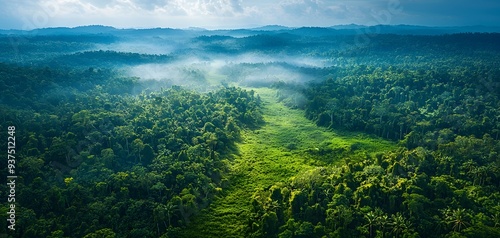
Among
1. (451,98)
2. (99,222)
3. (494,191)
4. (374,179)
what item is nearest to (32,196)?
(99,222)

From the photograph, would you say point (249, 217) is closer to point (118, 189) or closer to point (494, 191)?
point (118, 189)

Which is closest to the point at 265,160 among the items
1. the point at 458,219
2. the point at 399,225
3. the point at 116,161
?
the point at 116,161

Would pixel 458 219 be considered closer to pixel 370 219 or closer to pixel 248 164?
pixel 370 219

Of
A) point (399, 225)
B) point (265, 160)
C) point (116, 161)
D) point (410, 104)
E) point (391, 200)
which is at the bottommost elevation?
point (265, 160)

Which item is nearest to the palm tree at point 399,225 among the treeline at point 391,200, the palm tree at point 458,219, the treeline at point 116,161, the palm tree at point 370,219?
the treeline at point 391,200

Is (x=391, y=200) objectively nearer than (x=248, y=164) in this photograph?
Yes

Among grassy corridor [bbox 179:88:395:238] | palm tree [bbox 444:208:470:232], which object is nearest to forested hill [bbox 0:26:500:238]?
palm tree [bbox 444:208:470:232]

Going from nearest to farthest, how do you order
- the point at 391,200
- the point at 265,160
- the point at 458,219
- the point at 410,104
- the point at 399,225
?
the point at 399,225 → the point at 458,219 → the point at 391,200 → the point at 265,160 → the point at 410,104

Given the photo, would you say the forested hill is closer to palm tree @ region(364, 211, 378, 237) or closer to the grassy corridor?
palm tree @ region(364, 211, 378, 237)
